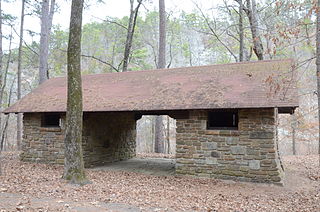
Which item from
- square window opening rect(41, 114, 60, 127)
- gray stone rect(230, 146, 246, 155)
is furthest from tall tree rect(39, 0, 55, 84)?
gray stone rect(230, 146, 246, 155)

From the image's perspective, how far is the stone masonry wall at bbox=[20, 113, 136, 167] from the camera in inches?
382

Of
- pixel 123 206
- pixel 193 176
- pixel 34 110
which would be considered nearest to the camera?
pixel 123 206

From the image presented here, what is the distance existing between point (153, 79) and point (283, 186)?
5477 mm

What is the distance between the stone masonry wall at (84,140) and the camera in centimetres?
970

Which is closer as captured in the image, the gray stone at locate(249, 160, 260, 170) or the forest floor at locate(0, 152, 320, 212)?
the forest floor at locate(0, 152, 320, 212)

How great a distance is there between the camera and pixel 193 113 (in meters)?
7.93

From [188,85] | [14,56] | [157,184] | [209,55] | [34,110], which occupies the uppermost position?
[209,55]

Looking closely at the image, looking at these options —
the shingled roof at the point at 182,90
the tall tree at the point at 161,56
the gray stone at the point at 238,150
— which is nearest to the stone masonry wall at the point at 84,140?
the shingled roof at the point at 182,90

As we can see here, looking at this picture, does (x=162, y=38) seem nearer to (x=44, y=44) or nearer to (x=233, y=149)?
(x=44, y=44)

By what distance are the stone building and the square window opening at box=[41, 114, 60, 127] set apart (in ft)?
0.12

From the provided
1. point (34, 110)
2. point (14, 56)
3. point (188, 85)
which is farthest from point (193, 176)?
point (14, 56)

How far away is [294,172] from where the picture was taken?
29.5 ft

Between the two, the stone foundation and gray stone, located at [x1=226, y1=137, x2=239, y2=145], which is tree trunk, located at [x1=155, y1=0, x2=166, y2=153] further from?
gray stone, located at [x1=226, y1=137, x2=239, y2=145]

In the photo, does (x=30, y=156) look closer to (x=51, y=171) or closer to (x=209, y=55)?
(x=51, y=171)
